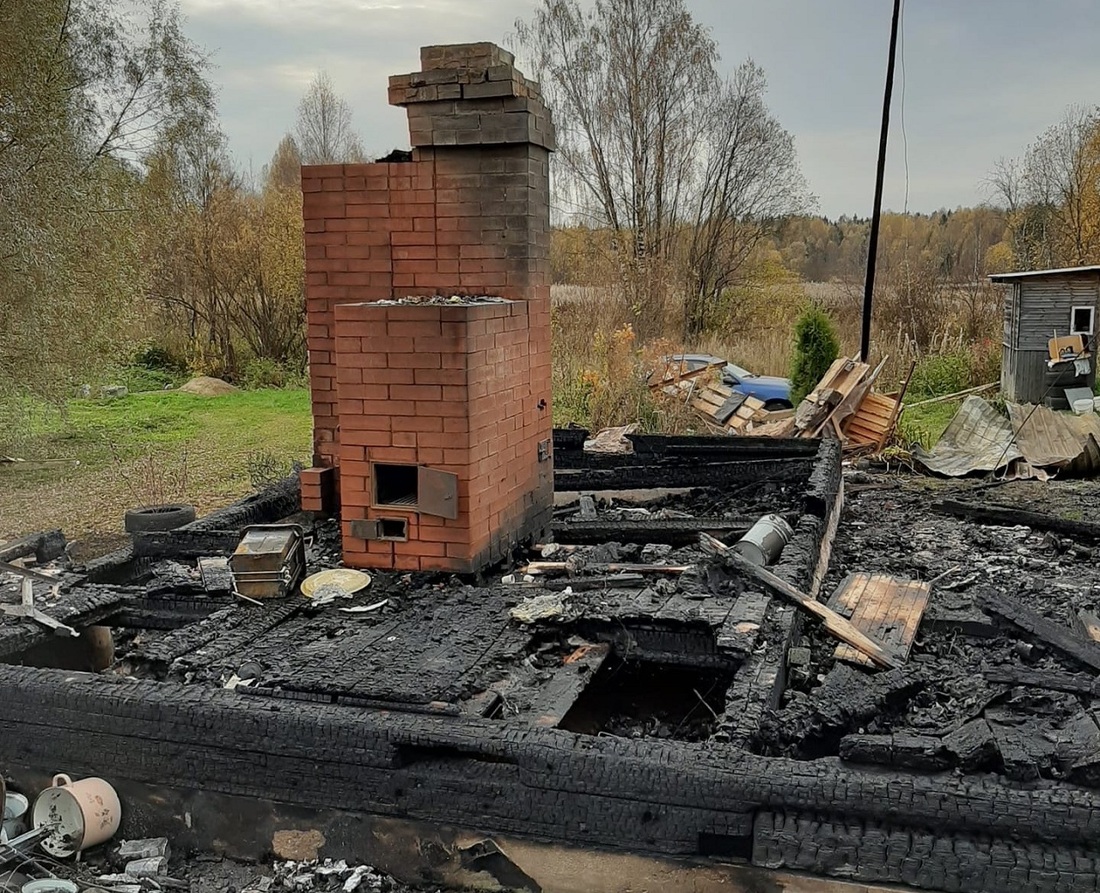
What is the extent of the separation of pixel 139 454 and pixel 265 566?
11.6 meters

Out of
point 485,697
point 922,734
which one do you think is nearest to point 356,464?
point 485,697

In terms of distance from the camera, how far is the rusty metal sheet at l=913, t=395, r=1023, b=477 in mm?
11383

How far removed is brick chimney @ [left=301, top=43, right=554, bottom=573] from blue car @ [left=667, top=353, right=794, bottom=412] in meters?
10.9

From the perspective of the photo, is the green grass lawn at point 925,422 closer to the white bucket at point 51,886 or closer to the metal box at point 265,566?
the metal box at point 265,566

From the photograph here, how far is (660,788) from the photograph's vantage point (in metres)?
3.21

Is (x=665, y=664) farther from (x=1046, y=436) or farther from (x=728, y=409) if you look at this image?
(x=728, y=409)

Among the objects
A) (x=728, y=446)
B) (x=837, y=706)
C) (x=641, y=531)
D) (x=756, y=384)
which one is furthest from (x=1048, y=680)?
(x=756, y=384)

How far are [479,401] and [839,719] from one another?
2.59 meters

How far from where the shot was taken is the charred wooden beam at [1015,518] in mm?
7684

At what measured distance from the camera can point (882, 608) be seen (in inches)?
212

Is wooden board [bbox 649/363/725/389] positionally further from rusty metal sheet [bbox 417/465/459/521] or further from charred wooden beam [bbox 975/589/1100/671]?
rusty metal sheet [bbox 417/465/459/521]

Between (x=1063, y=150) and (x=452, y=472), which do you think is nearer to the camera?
(x=452, y=472)

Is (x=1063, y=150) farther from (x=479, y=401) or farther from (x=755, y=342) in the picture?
(x=479, y=401)

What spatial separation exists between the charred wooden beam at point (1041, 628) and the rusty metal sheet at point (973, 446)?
6.44m
